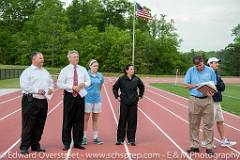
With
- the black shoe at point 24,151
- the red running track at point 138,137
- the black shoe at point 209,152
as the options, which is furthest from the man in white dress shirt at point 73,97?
the black shoe at point 209,152

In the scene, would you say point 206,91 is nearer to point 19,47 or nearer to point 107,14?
point 19,47

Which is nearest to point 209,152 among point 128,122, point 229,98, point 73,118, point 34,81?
point 128,122

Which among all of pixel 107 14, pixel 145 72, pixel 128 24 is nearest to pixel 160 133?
pixel 145 72

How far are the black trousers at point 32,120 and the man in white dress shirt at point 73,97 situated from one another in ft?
1.66

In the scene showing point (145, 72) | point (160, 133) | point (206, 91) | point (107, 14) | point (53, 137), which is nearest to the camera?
point (206, 91)

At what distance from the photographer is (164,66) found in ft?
251

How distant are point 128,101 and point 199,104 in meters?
1.66

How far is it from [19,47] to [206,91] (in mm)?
71288

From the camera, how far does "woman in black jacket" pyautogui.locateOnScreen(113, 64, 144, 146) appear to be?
33.5 ft

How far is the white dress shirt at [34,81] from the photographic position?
→ 912 centimetres

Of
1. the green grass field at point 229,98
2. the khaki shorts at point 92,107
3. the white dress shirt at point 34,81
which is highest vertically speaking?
the white dress shirt at point 34,81

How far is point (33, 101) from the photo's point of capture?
9164 millimetres

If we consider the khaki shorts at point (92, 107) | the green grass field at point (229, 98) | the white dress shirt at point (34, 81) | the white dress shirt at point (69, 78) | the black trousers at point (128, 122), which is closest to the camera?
the white dress shirt at point (34, 81)

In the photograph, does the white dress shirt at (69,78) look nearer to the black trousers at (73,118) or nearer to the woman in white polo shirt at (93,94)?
the black trousers at (73,118)
